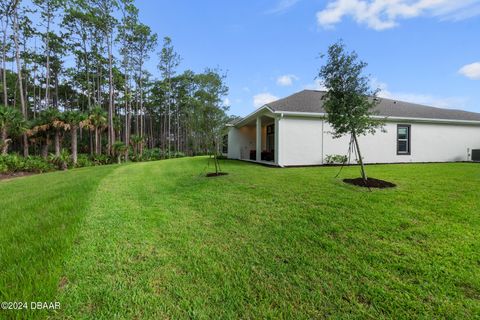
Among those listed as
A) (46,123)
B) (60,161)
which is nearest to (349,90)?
(60,161)

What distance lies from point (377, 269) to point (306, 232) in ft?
3.43

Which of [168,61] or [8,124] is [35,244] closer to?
[8,124]

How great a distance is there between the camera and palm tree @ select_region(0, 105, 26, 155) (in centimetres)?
1572

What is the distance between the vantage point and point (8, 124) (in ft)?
52.9

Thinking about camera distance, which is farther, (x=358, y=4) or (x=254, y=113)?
(x=254, y=113)

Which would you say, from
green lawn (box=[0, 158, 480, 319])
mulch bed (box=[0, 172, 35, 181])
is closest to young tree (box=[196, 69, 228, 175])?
green lawn (box=[0, 158, 480, 319])

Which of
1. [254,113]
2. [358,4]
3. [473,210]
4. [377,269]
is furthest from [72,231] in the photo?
[358,4]

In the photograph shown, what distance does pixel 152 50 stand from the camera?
2734 cm

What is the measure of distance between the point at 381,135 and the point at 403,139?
5.14 ft

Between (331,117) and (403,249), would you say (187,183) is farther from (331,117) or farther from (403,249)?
(403,249)

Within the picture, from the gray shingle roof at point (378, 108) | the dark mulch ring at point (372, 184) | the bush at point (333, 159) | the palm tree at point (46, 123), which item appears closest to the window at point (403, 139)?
the gray shingle roof at point (378, 108)

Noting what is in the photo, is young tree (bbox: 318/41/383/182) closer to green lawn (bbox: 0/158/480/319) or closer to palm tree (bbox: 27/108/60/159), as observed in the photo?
green lawn (bbox: 0/158/480/319)

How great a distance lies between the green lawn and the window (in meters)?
7.91

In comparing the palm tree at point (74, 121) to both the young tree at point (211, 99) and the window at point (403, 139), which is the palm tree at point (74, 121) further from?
the window at point (403, 139)
